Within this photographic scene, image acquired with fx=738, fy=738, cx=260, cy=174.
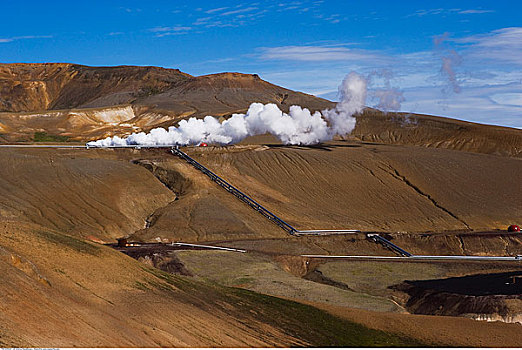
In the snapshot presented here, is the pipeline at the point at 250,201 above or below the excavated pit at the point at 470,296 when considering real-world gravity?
above

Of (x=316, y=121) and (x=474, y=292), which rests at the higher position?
(x=316, y=121)

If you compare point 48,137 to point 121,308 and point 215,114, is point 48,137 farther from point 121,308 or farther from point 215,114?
point 121,308

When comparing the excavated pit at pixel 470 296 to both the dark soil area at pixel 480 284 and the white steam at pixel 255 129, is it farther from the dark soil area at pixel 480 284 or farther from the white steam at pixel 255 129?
the white steam at pixel 255 129

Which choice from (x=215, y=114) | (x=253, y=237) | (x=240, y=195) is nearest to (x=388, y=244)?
(x=253, y=237)

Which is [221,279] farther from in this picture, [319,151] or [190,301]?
[319,151]

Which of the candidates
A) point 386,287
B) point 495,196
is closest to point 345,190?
point 495,196

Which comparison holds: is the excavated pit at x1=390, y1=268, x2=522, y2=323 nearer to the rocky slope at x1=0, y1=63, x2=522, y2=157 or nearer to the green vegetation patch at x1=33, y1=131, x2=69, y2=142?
the rocky slope at x1=0, y1=63, x2=522, y2=157

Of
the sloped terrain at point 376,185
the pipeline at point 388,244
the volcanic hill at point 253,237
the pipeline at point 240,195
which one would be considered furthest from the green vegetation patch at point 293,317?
the sloped terrain at point 376,185
